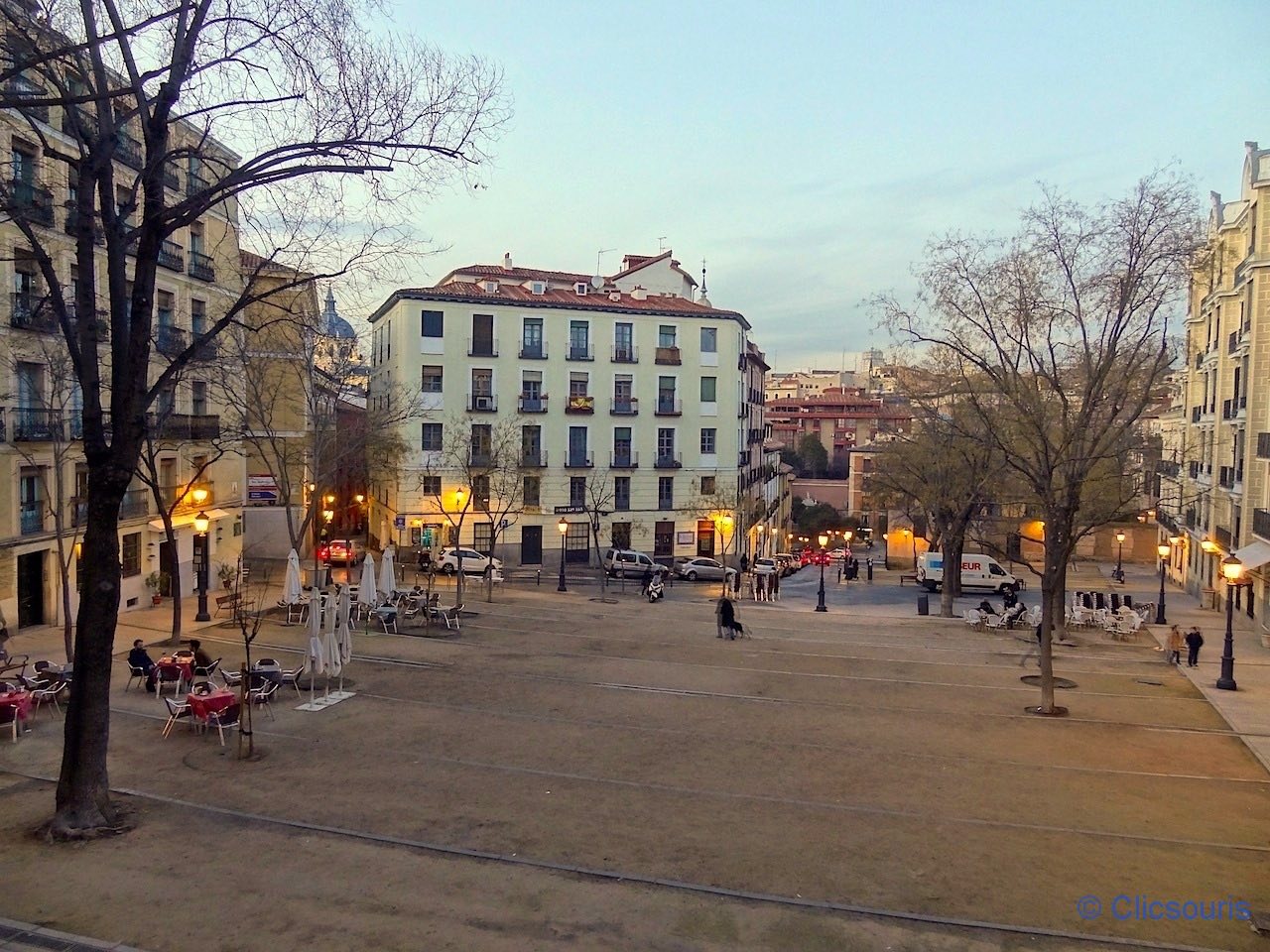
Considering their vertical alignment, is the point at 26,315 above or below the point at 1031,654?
above

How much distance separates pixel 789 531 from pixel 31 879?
72602 mm

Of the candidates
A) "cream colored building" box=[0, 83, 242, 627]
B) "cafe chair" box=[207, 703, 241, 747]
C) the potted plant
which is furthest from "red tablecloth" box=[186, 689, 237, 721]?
the potted plant

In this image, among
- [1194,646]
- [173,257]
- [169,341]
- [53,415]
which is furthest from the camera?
[173,257]

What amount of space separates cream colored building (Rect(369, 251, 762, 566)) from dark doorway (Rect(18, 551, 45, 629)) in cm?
2193

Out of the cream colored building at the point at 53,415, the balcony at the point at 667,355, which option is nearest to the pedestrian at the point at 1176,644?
the cream colored building at the point at 53,415

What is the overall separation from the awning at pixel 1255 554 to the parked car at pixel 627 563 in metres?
22.0

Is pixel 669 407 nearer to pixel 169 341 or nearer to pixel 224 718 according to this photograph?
pixel 169 341

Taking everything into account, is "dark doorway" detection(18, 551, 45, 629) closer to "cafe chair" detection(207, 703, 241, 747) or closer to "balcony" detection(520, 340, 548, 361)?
"cafe chair" detection(207, 703, 241, 747)

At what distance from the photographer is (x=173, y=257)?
28781 mm

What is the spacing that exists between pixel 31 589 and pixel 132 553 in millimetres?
4385

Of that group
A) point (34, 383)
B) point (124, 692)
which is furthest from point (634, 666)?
point (34, 383)

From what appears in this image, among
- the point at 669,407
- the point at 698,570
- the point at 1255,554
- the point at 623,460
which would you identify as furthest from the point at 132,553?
the point at 1255,554

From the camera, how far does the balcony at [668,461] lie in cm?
4903

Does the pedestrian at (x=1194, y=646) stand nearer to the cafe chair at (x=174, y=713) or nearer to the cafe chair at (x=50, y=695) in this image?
the cafe chair at (x=174, y=713)
